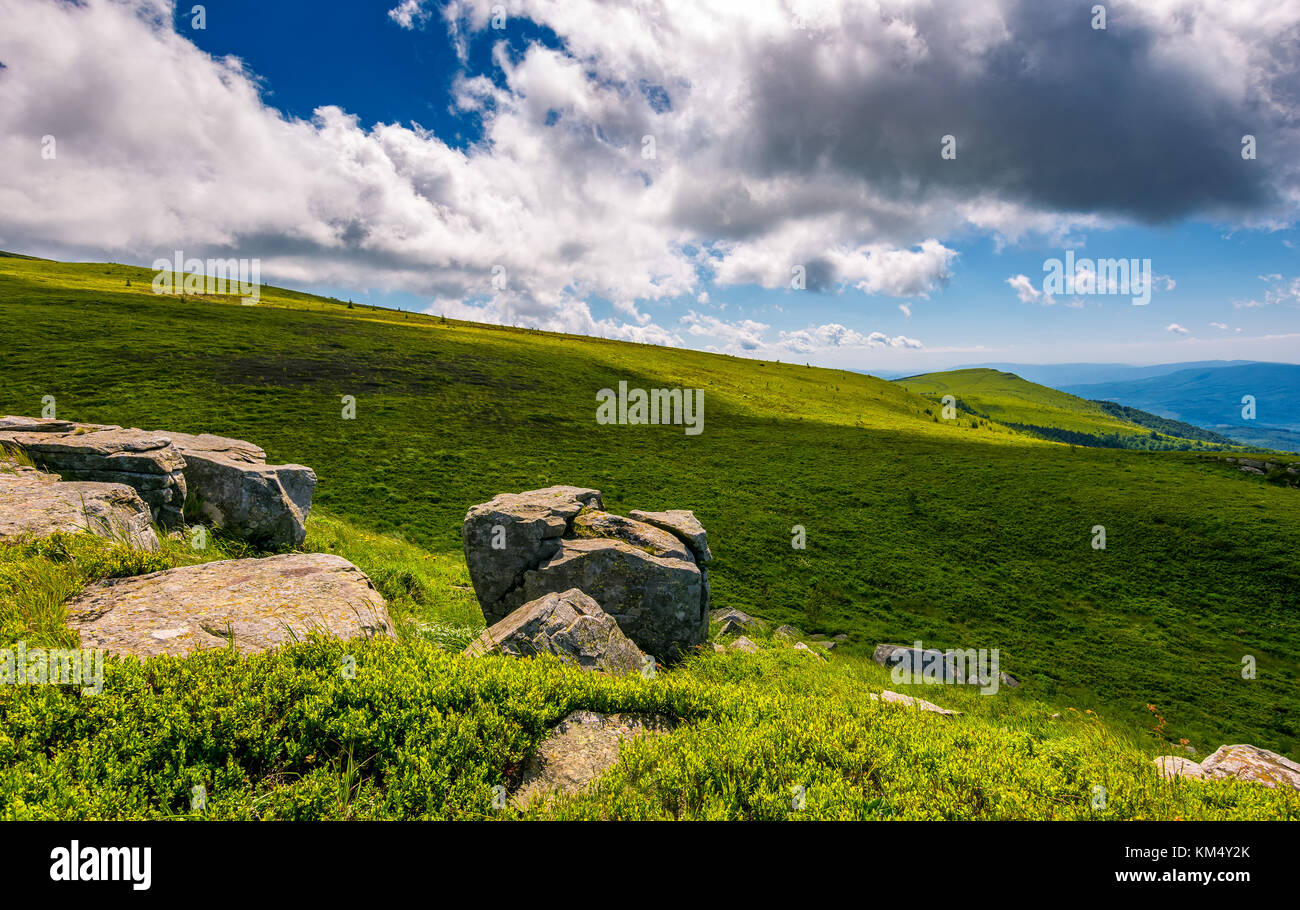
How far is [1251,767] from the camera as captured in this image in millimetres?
8812

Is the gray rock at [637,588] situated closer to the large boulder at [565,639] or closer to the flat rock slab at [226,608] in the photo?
the large boulder at [565,639]

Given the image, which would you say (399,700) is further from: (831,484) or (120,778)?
(831,484)

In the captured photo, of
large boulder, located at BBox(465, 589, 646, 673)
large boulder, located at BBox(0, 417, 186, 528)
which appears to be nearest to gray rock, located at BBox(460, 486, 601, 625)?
large boulder, located at BBox(465, 589, 646, 673)

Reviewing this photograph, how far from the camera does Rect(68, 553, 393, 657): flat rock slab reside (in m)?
7.14

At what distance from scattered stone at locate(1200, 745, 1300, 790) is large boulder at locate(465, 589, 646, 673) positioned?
9656 millimetres

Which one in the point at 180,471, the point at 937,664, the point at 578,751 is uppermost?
the point at 180,471

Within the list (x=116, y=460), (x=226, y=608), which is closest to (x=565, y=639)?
(x=226, y=608)

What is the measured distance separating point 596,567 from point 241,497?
11195 mm

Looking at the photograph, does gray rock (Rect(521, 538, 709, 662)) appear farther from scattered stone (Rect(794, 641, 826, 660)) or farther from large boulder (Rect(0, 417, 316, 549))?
large boulder (Rect(0, 417, 316, 549))

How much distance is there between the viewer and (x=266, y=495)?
52.9 ft

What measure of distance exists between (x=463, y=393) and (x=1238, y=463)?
Result: 6970cm

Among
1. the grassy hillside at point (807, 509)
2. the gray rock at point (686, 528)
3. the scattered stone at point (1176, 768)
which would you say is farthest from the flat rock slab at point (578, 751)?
the gray rock at point (686, 528)

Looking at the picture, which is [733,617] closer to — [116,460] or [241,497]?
[241,497]
